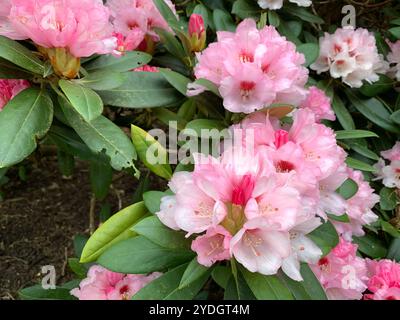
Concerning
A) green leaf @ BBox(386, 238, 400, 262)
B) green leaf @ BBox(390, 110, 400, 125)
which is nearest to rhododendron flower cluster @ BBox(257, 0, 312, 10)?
green leaf @ BBox(390, 110, 400, 125)

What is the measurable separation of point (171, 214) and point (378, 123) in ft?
3.09

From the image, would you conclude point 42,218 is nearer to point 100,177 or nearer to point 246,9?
point 100,177

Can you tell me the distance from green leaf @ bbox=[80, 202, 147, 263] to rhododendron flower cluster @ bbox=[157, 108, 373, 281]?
146 mm

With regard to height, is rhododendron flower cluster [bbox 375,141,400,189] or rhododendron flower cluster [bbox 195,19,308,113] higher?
rhododendron flower cluster [bbox 195,19,308,113]

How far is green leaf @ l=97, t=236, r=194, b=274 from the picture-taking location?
1.06 m

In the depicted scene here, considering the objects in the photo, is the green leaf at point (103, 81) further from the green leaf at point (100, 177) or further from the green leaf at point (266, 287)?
the green leaf at point (100, 177)

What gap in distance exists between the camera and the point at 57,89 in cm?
119

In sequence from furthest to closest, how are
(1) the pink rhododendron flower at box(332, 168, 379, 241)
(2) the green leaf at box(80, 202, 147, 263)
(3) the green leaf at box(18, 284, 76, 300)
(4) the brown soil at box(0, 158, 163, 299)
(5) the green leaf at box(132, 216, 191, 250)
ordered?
(4) the brown soil at box(0, 158, 163, 299) < (3) the green leaf at box(18, 284, 76, 300) < (1) the pink rhododendron flower at box(332, 168, 379, 241) < (2) the green leaf at box(80, 202, 147, 263) < (5) the green leaf at box(132, 216, 191, 250)

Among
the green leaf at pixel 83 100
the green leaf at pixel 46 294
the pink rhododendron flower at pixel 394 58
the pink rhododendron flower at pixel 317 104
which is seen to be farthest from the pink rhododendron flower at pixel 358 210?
the green leaf at pixel 46 294

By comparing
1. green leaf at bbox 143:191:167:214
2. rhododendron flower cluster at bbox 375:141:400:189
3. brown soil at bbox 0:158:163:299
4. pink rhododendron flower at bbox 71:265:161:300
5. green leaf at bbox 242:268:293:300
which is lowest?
brown soil at bbox 0:158:163:299

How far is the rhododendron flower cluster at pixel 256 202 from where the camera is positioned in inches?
35.4

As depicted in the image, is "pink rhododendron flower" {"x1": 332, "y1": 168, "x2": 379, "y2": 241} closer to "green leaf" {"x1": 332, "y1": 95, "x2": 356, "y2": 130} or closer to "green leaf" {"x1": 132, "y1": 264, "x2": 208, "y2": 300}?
"green leaf" {"x1": 332, "y1": 95, "x2": 356, "y2": 130}

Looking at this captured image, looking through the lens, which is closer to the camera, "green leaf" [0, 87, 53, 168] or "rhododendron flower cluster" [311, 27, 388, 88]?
"green leaf" [0, 87, 53, 168]

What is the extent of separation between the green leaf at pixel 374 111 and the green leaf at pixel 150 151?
0.80 meters
